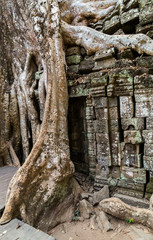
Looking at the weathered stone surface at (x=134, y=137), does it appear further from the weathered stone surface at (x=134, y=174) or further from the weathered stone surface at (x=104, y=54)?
the weathered stone surface at (x=104, y=54)

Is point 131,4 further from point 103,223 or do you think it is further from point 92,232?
point 92,232

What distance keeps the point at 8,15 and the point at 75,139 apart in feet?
16.8

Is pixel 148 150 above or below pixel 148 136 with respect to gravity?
below

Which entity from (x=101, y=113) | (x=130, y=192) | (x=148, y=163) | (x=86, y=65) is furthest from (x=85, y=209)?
(x=86, y=65)

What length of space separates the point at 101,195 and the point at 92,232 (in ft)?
2.59

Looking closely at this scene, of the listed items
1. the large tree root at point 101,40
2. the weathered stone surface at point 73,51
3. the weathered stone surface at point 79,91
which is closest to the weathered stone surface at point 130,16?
the large tree root at point 101,40

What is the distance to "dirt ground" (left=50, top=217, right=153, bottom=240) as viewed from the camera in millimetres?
2572

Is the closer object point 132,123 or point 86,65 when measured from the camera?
point 132,123

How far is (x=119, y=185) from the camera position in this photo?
11.5 ft

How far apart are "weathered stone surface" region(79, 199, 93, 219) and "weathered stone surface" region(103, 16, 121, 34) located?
4.61m

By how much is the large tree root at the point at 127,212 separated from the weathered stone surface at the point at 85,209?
39 centimetres

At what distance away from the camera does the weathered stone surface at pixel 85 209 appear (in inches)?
124

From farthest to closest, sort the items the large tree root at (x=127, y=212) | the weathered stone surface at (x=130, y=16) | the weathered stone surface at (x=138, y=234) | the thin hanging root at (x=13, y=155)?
the thin hanging root at (x=13, y=155), the weathered stone surface at (x=130, y=16), the large tree root at (x=127, y=212), the weathered stone surface at (x=138, y=234)

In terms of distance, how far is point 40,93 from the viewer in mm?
4449
